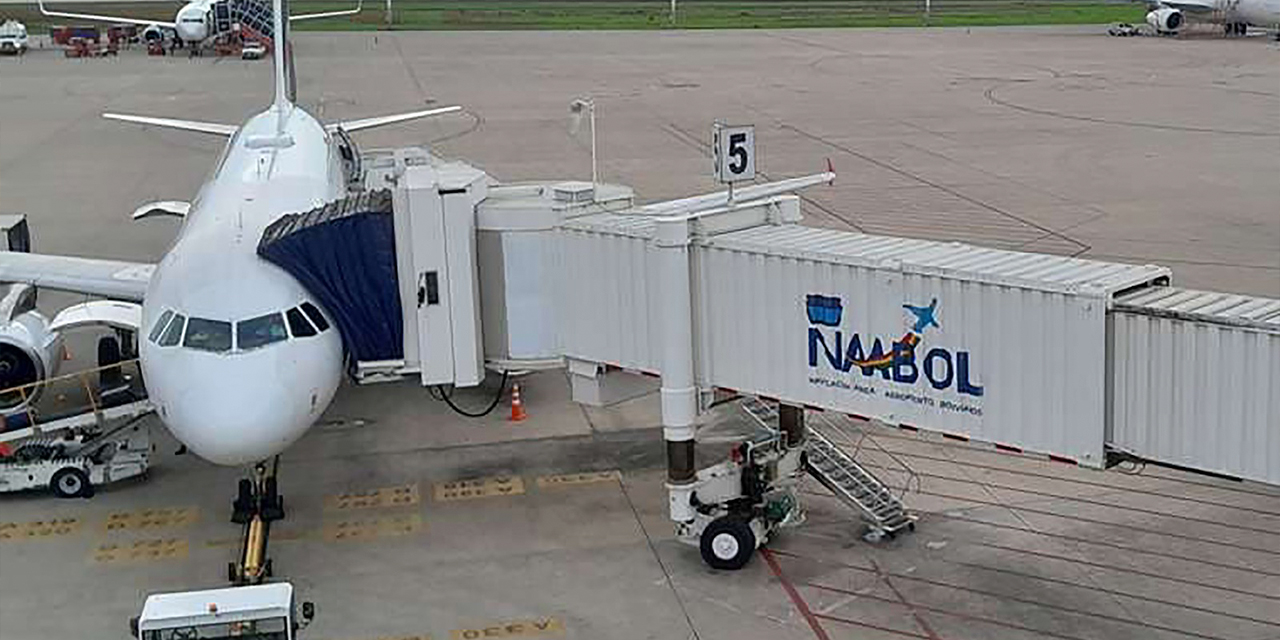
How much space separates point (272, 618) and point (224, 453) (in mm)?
3643

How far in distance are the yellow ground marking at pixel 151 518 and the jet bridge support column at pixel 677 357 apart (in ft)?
22.6

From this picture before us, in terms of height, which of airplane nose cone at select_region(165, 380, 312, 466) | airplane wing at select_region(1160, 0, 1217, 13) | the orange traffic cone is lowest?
the orange traffic cone

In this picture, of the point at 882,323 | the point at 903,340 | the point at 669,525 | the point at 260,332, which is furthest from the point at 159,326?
the point at 903,340

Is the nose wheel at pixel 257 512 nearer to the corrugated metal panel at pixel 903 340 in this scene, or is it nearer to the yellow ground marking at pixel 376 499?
the yellow ground marking at pixel 376 499

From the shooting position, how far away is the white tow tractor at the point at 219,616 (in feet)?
47.4

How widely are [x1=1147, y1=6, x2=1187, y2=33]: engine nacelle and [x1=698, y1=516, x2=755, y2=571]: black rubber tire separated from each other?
317 feet

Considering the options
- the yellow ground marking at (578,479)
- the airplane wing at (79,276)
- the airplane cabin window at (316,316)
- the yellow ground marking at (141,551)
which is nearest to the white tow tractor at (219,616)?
the yellow ground marking at (141,551)

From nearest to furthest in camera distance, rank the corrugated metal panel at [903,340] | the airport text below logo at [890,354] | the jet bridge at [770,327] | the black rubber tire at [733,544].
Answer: the jet bridge at [770,327]
the corrugated metal panel at [903,340]
the airport text below logo at [890,354]
the black rubber tire at [733,544]

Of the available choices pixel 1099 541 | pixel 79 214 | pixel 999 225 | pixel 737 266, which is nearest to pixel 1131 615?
pixel 1099 541

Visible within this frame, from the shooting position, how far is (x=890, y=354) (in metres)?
16.3

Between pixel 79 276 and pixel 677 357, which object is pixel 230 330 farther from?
pixel 79 276

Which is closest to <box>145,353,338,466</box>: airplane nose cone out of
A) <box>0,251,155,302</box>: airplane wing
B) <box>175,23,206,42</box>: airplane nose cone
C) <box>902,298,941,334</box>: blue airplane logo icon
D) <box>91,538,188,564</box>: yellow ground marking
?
<box>91,538,188,564</box>: yellow ground marking

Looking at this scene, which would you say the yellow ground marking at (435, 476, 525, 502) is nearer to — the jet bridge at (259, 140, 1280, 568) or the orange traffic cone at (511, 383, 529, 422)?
the jet bridge at (259, 140, 1280, 568)

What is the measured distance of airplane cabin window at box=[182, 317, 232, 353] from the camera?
18.2m
